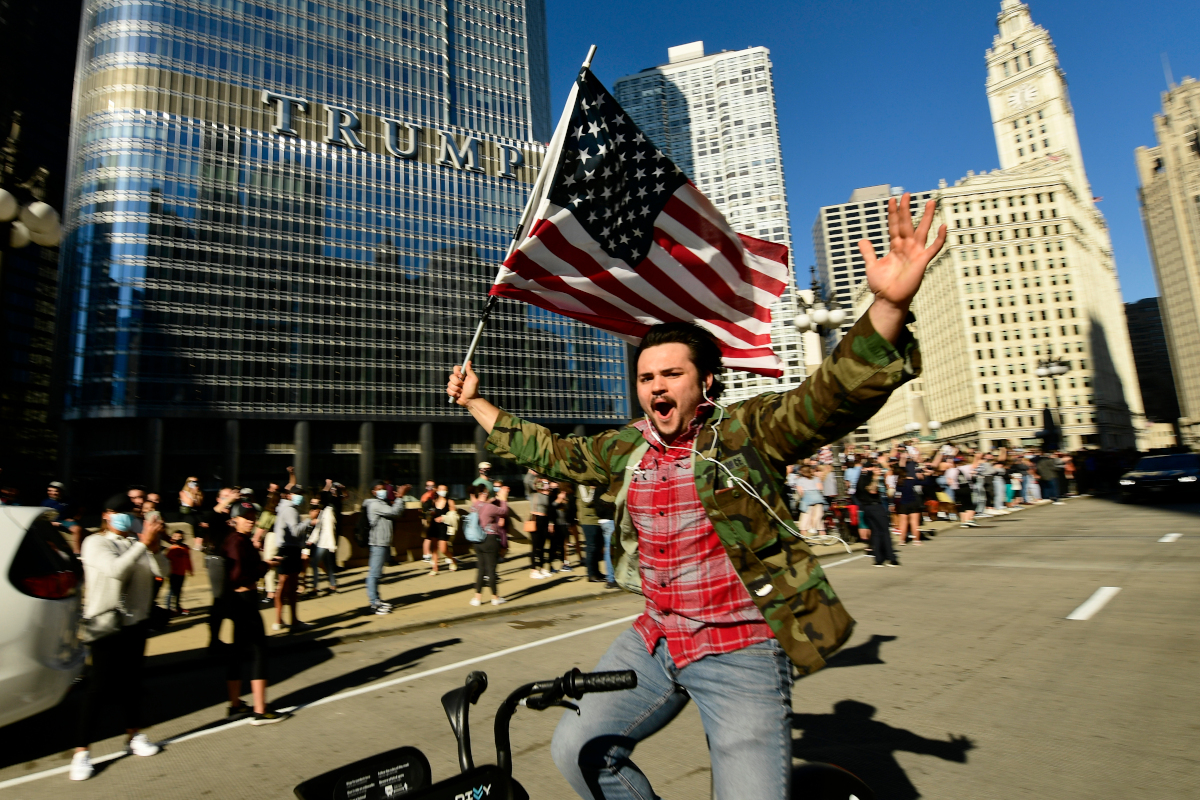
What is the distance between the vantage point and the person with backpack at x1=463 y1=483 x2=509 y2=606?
35.0ft

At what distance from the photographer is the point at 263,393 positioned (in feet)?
216

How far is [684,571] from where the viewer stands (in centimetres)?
217

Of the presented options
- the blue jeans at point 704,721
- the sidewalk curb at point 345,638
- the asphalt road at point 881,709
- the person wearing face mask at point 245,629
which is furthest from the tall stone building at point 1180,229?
the blue jeans at point 704,721

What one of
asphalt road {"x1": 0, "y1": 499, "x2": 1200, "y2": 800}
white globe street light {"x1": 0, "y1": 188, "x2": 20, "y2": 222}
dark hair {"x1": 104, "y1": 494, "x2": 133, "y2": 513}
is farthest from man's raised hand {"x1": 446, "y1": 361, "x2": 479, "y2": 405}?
white globe street light {"x1": 0, "y1": 188, "x2": 20, "y2": 222}

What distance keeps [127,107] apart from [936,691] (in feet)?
269

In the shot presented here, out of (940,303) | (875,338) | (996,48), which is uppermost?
(996,48)

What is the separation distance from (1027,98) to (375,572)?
175 m

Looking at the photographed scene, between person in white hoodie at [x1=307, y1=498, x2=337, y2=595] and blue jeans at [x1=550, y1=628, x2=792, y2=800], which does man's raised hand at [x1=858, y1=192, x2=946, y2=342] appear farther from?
person in white hoodie at [x1=307, y1=498, x2=337, y2=595]

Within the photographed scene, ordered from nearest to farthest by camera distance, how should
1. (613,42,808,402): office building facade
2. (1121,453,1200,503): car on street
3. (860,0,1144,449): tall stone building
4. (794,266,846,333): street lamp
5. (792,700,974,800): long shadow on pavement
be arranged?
1. (792,700,974,800): long shadow on pavement
2. (794,266,846,333): street lamp
3. (1121,453,1200,503): car on street
4. (860,0,1144,449): tall stone building
5. (613,42,808,402): office building facade

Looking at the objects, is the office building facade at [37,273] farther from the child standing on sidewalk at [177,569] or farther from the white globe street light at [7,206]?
the white globe street light at [7,206]

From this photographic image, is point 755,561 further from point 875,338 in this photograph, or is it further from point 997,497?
point 997,497

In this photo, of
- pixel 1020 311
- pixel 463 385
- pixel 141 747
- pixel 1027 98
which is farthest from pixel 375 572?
pixel 1027 98


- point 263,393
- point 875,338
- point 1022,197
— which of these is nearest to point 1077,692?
point 875,338

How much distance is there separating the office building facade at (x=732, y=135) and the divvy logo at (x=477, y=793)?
149 metres
